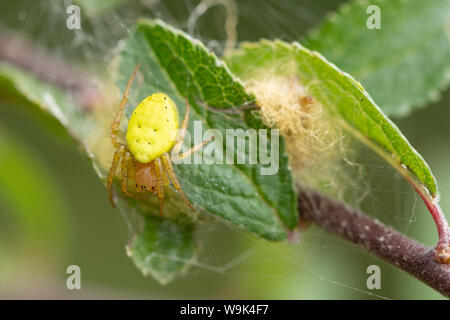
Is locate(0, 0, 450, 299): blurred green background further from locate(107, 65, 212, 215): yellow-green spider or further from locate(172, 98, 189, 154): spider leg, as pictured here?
locate(172, 98, 189, 154): spider leg

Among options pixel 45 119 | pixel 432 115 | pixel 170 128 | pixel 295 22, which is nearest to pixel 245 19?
pixel 295 22

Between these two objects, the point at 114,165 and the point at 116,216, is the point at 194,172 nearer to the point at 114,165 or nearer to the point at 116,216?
the point at 114,165

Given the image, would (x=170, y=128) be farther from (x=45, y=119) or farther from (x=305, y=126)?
(x=45, y=119)

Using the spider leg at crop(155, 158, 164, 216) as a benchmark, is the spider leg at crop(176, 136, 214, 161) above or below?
above
